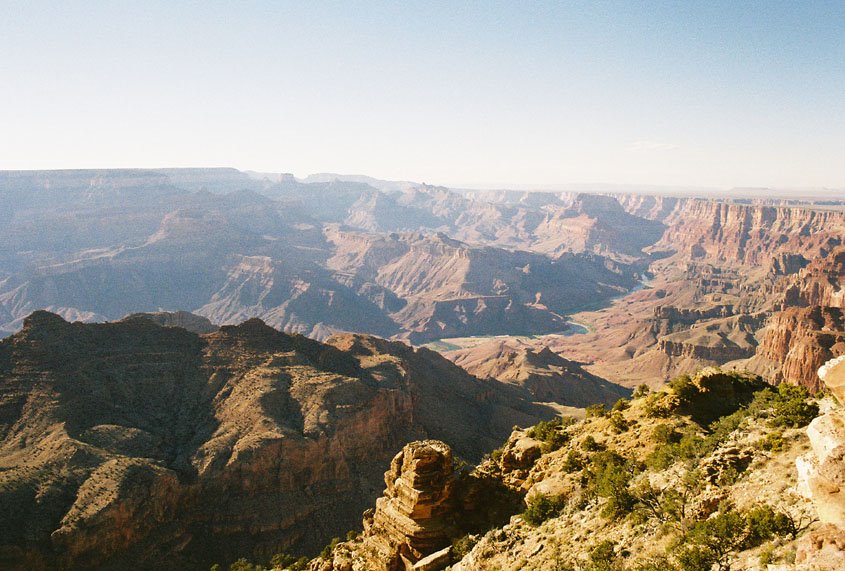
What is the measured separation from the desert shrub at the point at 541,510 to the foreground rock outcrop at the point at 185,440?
36.9 meters

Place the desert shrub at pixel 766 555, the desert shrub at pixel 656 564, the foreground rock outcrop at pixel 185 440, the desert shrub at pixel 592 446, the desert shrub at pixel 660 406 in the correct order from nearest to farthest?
the desert shrub at pixel 766 555
the desert shrub at pixel 656 564
the desert shrub at pixel 592 446
the desert shrub at pixel 660 406
the foreground rock outcrop at pixel 185 440

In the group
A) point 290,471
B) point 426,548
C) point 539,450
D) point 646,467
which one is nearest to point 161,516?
point 290,471

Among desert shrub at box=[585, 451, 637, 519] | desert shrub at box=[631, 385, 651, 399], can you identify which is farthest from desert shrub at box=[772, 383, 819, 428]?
desert shrub at box=[631, 385, 651, 399]

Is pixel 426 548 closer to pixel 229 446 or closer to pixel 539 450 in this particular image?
pixel 539 450

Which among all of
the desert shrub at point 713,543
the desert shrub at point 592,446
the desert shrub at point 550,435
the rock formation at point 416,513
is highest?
the desert shrub at point 713,543

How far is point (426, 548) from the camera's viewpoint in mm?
23734

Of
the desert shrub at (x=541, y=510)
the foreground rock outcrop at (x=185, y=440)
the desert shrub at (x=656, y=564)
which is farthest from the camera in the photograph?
the foreground rock outcrop at (x=185, y=440)

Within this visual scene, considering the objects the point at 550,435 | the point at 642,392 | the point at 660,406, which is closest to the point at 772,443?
the point at 660,406

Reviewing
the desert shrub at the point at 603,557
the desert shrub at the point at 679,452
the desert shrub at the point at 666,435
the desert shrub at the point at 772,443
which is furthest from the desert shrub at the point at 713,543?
the desert shrub at the point at 666,435

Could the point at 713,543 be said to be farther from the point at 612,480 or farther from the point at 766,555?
the point at 612,480

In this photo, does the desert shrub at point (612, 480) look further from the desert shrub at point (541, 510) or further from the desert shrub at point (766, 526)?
the desert shrub at point (766, 526)

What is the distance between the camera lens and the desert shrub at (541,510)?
21078mm

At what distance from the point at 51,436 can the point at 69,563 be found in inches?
556

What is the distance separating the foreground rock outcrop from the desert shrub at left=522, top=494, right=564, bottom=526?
36861 millimetres
